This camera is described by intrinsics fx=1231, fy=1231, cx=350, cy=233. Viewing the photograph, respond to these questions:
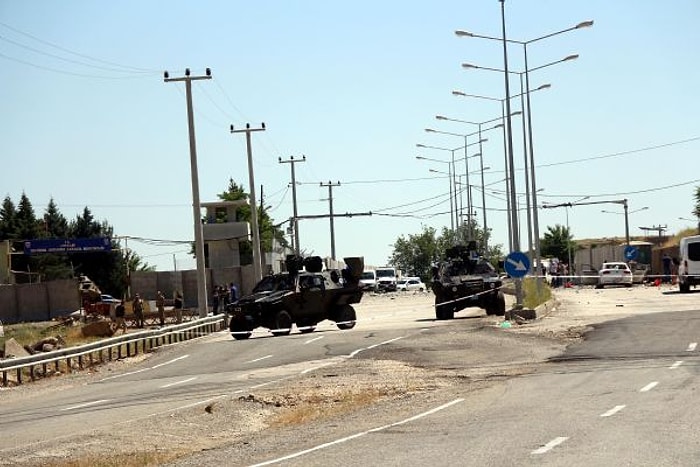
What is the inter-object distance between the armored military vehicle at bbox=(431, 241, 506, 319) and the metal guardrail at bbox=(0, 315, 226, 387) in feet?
29.0

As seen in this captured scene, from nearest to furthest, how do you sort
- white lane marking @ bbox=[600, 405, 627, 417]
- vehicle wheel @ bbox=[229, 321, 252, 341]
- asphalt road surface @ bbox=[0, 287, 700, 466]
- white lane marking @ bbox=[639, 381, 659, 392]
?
asphalt road surface @ bbox=[0, 287, 700, 466], white lane marking @ bbox=[600, 405, 627, 417], white lane marking @ bbox=[639, 381, 659, 392], vehicle wheel @ bbox=[229, 321, 252, 341]

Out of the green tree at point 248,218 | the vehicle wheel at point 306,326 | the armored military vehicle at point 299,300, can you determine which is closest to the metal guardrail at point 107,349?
the armored military vehicle at point 299,300

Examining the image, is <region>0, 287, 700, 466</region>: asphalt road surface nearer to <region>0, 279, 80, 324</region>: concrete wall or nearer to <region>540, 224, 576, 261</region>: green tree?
<region>0, 279, 80, 324</region>: concrete wall

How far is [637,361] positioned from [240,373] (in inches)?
328

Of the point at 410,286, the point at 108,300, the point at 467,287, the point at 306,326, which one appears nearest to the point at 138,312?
the point at 306,326

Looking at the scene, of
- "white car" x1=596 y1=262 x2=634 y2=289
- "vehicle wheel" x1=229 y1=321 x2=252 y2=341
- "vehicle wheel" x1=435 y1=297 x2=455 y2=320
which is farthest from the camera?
"white car" x1=596 y1=262 x2=634 y2=289

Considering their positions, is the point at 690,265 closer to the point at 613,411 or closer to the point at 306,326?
the point at 306,326

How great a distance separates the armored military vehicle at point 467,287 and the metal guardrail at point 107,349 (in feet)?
29.0

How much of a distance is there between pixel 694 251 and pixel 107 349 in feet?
87.4

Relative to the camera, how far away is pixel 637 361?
21469 mm

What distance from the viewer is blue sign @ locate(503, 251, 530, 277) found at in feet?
115

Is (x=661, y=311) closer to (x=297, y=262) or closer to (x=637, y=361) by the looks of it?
(x=297, y=262)

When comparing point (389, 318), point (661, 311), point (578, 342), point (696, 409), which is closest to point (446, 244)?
point (389, 318)

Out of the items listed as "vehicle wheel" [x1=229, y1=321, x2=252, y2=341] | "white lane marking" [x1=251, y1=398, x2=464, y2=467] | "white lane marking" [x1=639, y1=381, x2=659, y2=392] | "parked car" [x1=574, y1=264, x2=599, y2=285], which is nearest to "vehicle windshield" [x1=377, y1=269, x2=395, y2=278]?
"parked car" [x1=574, y1=264, x2=599, y2=285]
